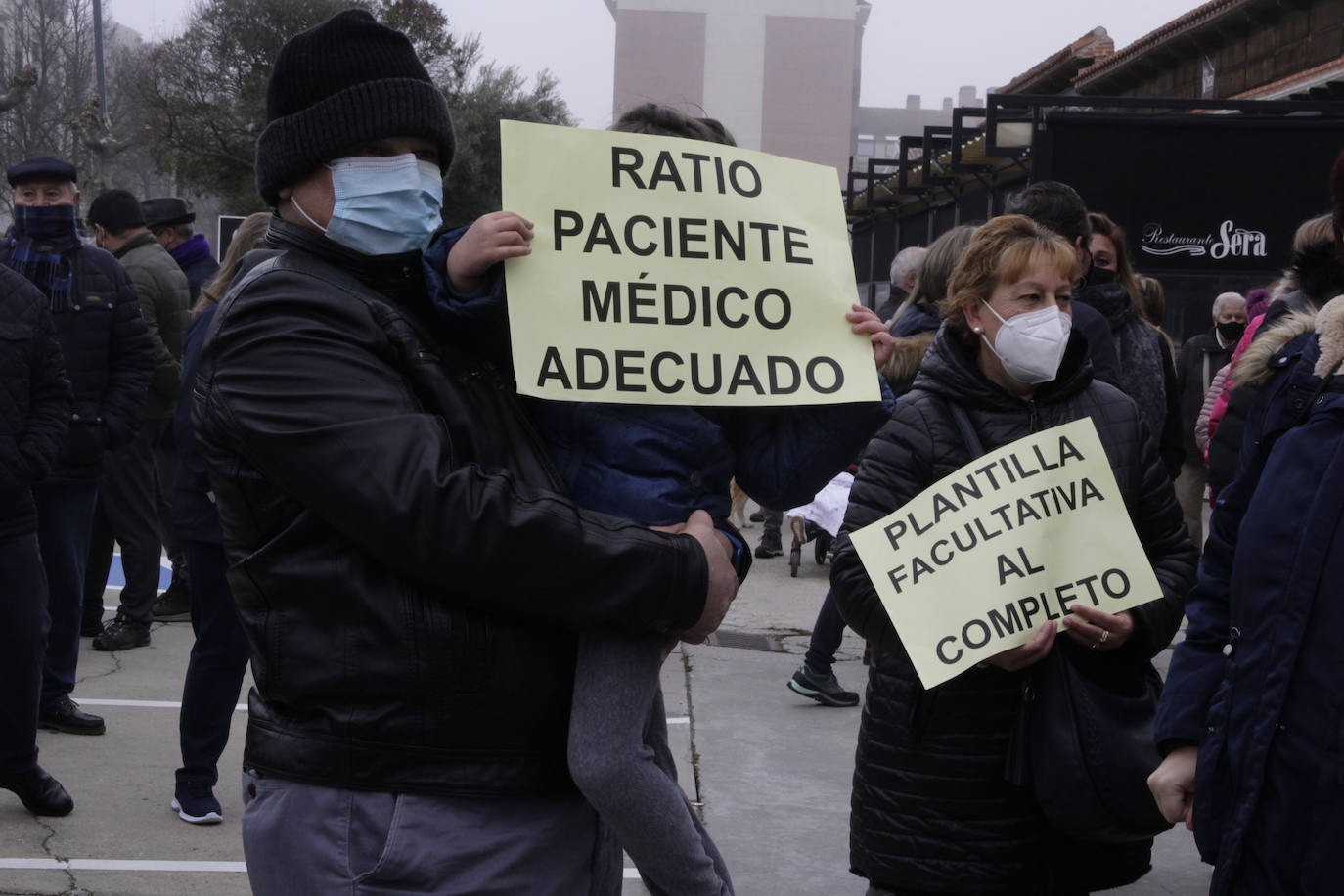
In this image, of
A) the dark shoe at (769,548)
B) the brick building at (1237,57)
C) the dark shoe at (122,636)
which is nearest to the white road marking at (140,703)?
the dark shoe at (122,636)

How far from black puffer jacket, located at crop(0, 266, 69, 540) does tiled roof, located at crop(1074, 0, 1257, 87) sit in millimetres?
15821

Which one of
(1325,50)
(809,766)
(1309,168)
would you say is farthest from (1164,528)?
(1325,50)

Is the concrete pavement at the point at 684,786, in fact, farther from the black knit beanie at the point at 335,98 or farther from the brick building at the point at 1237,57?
the brick building at the point at 1237,57

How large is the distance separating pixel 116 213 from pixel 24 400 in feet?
10.7

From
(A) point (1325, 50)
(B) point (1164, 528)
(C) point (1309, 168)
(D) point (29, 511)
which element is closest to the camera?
(B) point (1164, 528)

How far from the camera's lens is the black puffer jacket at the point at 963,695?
10.5 ft

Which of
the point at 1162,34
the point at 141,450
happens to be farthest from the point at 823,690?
the point at 1162,34

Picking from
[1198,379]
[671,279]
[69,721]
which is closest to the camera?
[671,279]

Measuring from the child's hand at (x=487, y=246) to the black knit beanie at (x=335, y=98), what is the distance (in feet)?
0.66

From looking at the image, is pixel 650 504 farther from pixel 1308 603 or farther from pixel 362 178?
pixel 1308 603

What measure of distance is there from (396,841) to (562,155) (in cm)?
94

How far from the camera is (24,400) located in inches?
189

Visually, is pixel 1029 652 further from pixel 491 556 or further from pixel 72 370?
pixel 72 370

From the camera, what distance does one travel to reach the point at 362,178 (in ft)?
6.64
